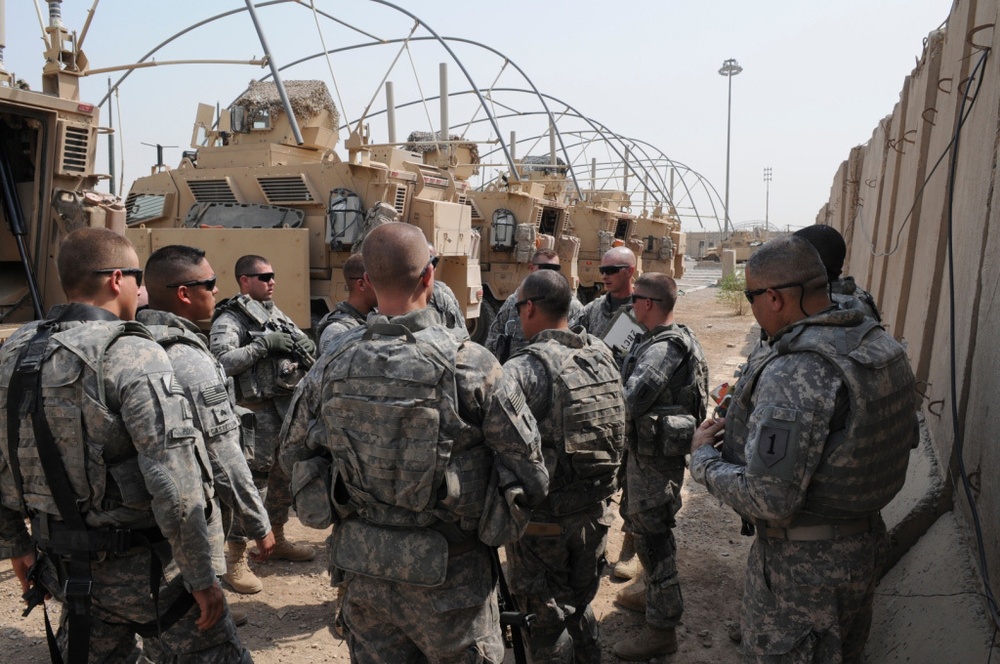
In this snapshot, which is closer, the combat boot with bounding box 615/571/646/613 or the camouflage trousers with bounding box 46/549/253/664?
the camouflage trousers with bounding box 46/549/253/664

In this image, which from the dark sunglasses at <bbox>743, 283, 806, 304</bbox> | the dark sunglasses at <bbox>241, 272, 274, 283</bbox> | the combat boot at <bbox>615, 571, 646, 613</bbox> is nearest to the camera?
the dark sunglasses at <bbox>743, 283, 806, 304</bbox>

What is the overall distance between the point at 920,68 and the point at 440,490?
6.29 metres

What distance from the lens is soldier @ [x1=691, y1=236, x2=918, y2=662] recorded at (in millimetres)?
2244

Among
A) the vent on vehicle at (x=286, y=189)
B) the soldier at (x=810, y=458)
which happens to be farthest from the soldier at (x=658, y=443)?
the vent on vehicle at (x=286, y=189)

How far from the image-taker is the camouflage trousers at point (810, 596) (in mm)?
2344

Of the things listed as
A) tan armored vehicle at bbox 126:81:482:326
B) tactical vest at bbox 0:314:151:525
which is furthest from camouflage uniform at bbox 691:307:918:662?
tan armored vehicle at bbox 126:81:482:326

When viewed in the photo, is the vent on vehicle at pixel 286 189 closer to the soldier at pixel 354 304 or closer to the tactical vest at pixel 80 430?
the soldier at pixel 354 304

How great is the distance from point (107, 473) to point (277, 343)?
87.3 inches

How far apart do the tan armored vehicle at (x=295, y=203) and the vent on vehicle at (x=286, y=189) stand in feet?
0.04

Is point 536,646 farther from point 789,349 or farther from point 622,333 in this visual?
point 622,333

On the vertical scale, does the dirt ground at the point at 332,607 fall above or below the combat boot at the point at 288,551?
below

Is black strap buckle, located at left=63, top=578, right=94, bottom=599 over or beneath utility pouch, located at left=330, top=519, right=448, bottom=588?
beneath

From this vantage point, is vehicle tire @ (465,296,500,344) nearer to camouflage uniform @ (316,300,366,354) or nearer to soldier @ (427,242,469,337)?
soldier @ (427,242,469,337)

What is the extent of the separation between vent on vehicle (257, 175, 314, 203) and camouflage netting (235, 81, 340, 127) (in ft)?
6.19
